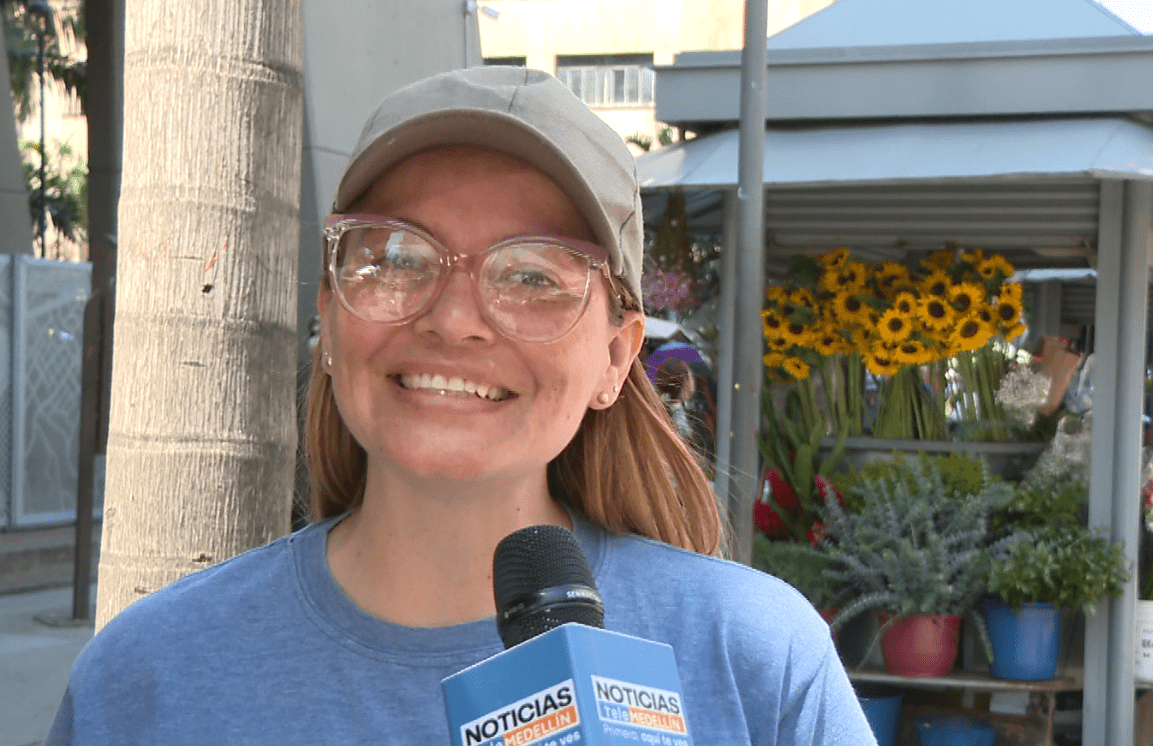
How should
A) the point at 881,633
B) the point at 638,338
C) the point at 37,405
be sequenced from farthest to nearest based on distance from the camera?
the point at 37,405 → the point at 881,633 → the point at 638,338

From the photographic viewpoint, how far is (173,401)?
2.31 metres

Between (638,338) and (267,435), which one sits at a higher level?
(638,338)

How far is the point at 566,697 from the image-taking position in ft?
2.87

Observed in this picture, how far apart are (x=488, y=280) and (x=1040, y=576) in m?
4.07

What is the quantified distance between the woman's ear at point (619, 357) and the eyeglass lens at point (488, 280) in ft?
0.48

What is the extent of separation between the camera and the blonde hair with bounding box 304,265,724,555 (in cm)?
156

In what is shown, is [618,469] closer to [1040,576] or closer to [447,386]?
[447,386]

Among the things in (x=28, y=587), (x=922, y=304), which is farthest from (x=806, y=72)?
(x=28, y=587)

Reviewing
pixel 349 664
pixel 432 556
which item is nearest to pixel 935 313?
pixel 432 556

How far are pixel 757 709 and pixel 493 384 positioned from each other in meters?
0.42

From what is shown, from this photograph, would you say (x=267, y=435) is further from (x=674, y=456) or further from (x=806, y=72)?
(x=806, y=72)

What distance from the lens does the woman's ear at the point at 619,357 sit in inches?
57.5

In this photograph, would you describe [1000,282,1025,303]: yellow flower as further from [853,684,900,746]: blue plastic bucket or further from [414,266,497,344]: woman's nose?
[414,266,497,344]: woman's nose

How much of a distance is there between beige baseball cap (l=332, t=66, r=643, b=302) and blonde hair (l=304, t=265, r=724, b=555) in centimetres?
28
